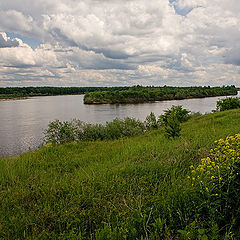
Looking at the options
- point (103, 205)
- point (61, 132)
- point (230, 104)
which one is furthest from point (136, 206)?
point (230, 104)

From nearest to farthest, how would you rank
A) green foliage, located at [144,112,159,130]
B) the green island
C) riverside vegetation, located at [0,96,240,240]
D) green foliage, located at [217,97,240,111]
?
riverside vegetation, located at [0,96,240,240] < green foliage, located at [144,112,159,130] < green foliage, located at [217,97,240,111] < the green island

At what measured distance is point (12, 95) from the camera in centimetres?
11800

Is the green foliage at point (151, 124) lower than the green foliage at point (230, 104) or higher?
lower

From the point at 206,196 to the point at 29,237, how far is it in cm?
230

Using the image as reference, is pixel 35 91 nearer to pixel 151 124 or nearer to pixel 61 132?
pixel 151 124

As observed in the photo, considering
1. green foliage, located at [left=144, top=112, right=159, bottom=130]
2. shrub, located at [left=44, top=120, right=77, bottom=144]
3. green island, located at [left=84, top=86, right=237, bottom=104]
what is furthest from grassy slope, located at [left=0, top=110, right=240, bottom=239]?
green island, located at [left=84, top=86, right=237, bottom=104]

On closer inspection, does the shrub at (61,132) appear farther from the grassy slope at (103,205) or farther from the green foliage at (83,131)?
the grassy slope at (103,205)

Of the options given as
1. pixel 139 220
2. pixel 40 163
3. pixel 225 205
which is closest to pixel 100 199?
pixel 139 220

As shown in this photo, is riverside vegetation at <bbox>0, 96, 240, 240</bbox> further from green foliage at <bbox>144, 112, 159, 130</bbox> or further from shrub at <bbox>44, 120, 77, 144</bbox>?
green foliage at <bbox>144, 112, 159, 130</bbox>

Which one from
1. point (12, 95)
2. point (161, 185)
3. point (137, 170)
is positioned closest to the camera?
point (161, 185)

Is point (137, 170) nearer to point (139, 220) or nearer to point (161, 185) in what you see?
point (161, 185)

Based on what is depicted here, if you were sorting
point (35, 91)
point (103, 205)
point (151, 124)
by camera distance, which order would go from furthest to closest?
point (35, 91) < point (151, 124) < point (103, 205)

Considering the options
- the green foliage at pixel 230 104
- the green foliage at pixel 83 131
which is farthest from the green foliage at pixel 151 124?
the green foliage at pixel 230 104

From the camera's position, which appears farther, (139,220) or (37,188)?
(37,188)
